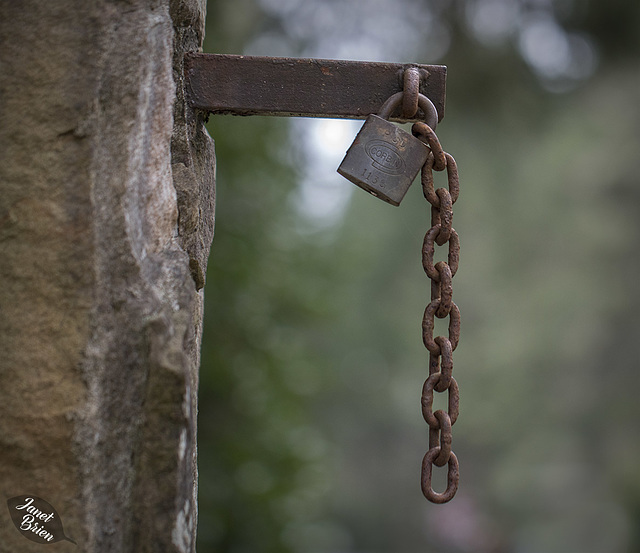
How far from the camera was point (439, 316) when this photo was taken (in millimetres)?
882

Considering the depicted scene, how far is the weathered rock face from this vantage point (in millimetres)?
728

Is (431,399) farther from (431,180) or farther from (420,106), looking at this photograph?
(420,106)

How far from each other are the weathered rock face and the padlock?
29 cm

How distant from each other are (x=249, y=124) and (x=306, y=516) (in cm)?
173

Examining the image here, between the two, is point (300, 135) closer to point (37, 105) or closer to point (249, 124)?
point (249, 124)

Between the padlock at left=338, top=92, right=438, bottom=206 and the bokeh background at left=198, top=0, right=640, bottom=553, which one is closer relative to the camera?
the padlock at left=338, top=92, right=438, bottom=206

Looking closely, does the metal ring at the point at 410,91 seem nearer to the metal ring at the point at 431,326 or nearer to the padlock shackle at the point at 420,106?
the padlock shackle at the point at 420,106

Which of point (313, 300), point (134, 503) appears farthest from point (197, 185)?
point (313, 300)

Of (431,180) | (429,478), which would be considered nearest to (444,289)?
(431,180)

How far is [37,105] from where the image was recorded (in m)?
0.75

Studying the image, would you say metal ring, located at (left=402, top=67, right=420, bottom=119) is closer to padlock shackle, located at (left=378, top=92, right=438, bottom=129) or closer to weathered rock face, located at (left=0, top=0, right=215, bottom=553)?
padlock shackle, located at (left=378, top=92, right=438, bottom=129)

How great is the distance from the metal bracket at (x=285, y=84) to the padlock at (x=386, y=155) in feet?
0.13

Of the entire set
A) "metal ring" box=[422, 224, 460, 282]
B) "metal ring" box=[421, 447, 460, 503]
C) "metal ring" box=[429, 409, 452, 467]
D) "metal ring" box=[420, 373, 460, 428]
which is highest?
"metal ring" box=[422, 224, 460, 282]

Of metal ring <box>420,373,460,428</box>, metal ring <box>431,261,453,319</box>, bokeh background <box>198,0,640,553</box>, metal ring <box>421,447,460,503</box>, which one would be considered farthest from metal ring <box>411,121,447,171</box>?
bokeh background <box>198,0,640,553</box>
